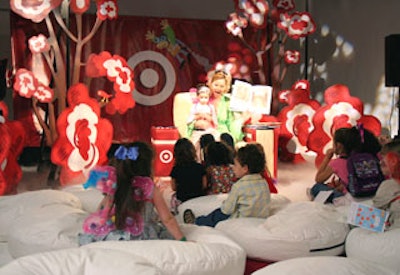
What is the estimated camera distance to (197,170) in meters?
3.82

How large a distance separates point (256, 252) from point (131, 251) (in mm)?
887

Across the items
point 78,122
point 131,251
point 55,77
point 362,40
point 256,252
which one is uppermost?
point 362,40

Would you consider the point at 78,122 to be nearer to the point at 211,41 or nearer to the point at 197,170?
the point at 197,170

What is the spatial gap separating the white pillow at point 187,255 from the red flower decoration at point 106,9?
3.08 metres

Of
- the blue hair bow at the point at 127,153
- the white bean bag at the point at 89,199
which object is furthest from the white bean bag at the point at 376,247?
the white bean bag at the point at 89,199

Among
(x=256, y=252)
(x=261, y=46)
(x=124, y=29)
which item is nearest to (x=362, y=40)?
(x=261, y=46)

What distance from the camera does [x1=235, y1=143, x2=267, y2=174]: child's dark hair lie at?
10.6 feet

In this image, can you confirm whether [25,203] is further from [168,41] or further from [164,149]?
[168,41]

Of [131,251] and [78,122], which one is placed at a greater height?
[78,122]

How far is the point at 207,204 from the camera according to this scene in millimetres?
3594

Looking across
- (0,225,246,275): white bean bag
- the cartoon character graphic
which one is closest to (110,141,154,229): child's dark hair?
(0,225,246,275): white bean bag

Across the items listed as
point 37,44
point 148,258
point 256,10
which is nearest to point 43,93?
point 37,44

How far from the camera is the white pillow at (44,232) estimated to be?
2713 millimetres

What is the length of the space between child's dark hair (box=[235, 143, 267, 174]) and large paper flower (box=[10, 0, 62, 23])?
2284 mm
